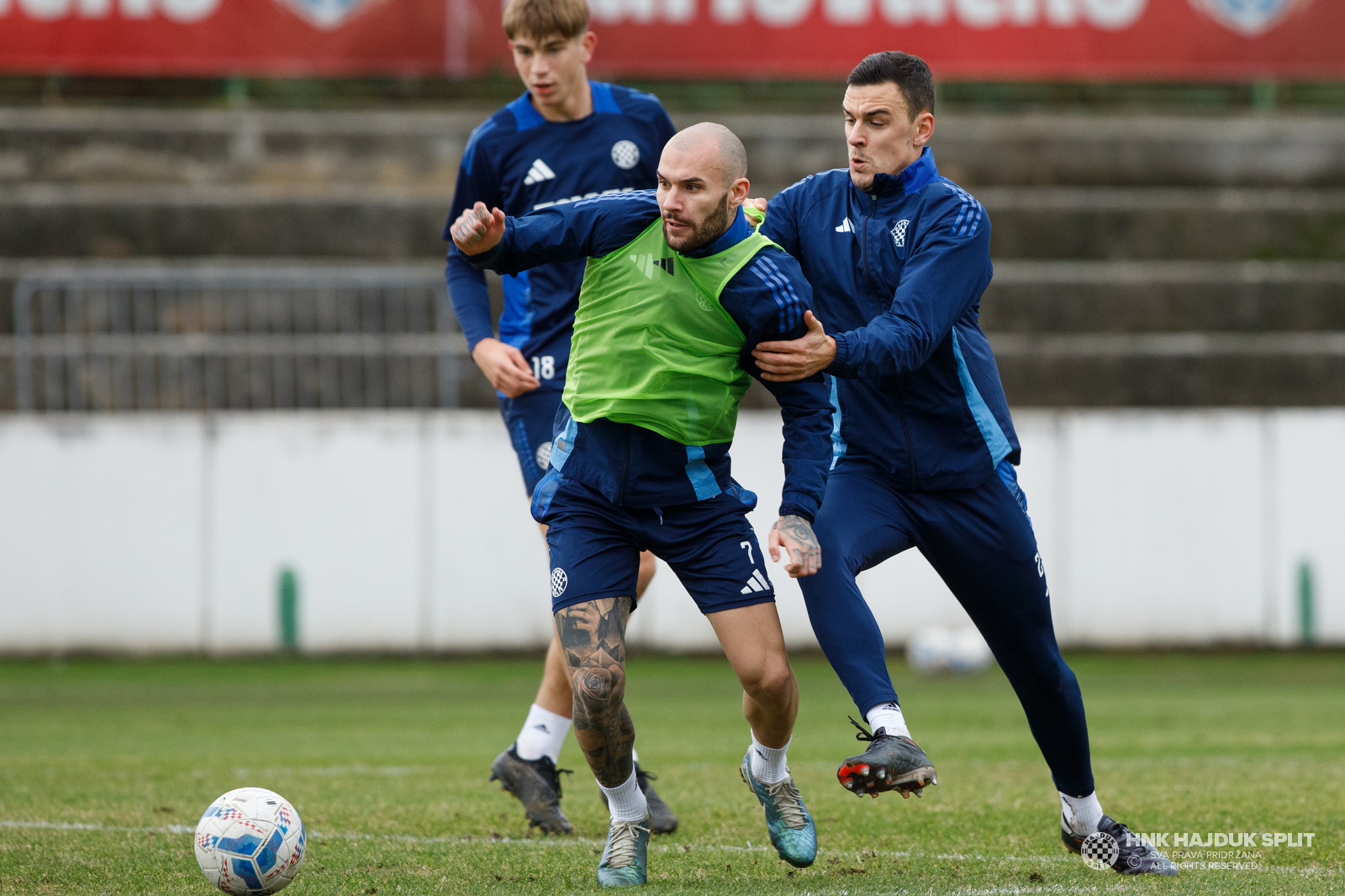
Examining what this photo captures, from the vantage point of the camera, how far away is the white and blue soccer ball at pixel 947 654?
12.7 metres

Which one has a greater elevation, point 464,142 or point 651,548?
point 464,142

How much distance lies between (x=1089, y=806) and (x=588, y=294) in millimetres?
2319

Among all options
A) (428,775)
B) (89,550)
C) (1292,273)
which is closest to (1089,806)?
(428,775)

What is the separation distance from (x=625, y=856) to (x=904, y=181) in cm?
223

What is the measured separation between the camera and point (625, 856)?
477cm

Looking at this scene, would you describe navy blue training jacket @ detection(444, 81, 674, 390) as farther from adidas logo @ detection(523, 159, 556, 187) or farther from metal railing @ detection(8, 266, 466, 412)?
metal railing @ detection(8, 266, 466, 412)

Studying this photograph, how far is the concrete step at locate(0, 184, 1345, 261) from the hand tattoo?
12799 millimetres

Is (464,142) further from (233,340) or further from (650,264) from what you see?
(650,264)

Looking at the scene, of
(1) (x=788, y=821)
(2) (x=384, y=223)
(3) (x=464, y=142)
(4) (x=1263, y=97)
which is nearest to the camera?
(1) (x=788, y=821)

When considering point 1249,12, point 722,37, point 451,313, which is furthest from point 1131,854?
point 1249,12

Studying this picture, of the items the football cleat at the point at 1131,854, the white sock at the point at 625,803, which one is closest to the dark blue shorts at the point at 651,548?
the white sock at the point at 625,803

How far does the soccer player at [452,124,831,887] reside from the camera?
4.65 metres

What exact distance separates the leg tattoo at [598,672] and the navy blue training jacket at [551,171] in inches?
59.7

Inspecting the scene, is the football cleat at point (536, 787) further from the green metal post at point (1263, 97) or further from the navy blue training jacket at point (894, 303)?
the green metal post at point (1263, 97)
